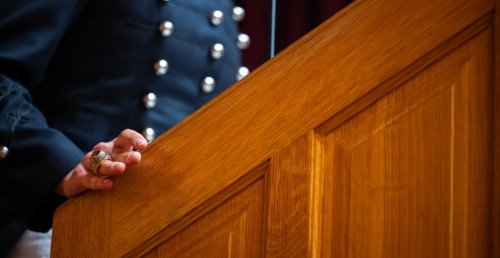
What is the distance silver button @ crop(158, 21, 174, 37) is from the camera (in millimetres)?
1001

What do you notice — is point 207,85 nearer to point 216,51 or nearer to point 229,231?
point 216,51

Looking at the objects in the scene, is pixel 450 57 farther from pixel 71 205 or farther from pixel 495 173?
pixel 71 205

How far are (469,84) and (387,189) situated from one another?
4.6 inches

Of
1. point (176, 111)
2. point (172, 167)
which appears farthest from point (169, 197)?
point (176, 111)

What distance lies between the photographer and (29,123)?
86 centimetres

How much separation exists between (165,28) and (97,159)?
309 millimetres

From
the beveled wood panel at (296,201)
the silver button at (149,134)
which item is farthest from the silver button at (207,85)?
the beveled wood panel at (296,201)

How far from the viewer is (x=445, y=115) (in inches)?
25.8

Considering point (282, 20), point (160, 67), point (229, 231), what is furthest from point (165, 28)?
point (282, 20)

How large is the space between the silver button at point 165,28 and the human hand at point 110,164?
10.2 inches

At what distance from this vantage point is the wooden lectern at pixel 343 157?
0.65 meters

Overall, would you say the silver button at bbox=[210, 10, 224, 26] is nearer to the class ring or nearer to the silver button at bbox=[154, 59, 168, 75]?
the silver button at bbox=[154, 59, 168, 75]

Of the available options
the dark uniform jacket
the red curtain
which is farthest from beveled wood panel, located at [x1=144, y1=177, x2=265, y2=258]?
the red curtain

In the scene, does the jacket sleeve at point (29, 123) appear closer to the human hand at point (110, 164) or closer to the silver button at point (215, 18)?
the human hand at point (110, 164)
